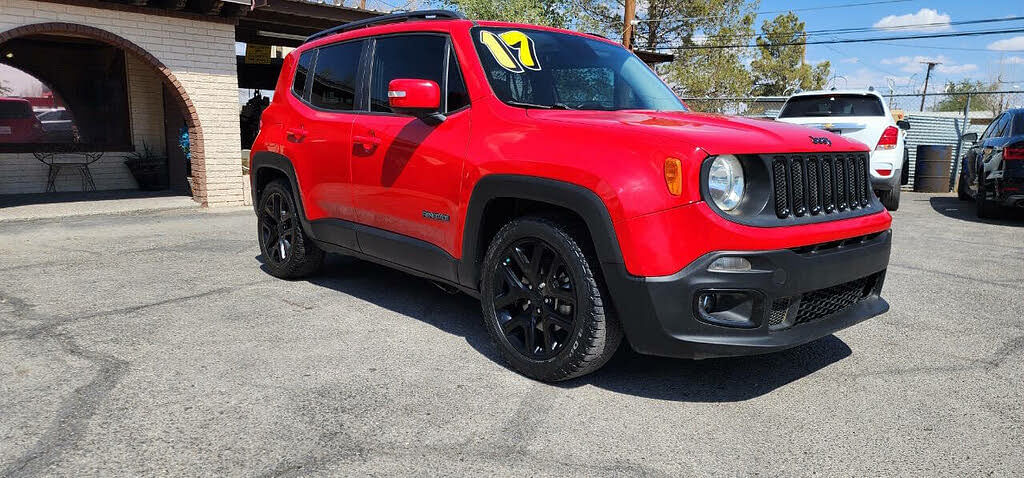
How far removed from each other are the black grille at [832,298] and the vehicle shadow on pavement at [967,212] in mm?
7458

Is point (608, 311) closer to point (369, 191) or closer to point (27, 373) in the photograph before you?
point (369, 191)

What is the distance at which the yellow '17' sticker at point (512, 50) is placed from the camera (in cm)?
388

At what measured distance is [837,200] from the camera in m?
3.36

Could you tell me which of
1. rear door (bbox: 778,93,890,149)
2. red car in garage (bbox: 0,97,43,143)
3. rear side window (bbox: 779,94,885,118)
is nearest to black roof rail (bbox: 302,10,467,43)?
rear door (bbox: 778,93,890,149)

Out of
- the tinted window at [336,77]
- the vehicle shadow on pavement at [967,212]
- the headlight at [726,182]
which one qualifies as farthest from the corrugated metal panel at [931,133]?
the headlight at [726,182]

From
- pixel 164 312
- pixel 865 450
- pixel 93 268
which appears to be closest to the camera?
pixel 865 450

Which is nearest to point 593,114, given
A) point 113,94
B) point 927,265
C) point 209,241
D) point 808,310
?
point 808,310

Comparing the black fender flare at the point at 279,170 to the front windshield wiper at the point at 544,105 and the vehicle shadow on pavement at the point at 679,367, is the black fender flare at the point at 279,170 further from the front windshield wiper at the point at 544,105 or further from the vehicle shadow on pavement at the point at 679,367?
the front windshield wiper at the point at 544,105

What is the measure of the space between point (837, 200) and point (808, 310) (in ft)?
1.96

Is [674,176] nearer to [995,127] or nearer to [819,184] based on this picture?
[819,184]

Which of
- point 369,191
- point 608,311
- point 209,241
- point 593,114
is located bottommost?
point 209,241

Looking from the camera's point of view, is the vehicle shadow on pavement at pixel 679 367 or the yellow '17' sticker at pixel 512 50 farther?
the yellow '17' sticker at pixel 512 50

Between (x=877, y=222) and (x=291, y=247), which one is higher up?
(x=877, y=222)

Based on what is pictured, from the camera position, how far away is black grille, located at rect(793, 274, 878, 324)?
3125 millimetres
